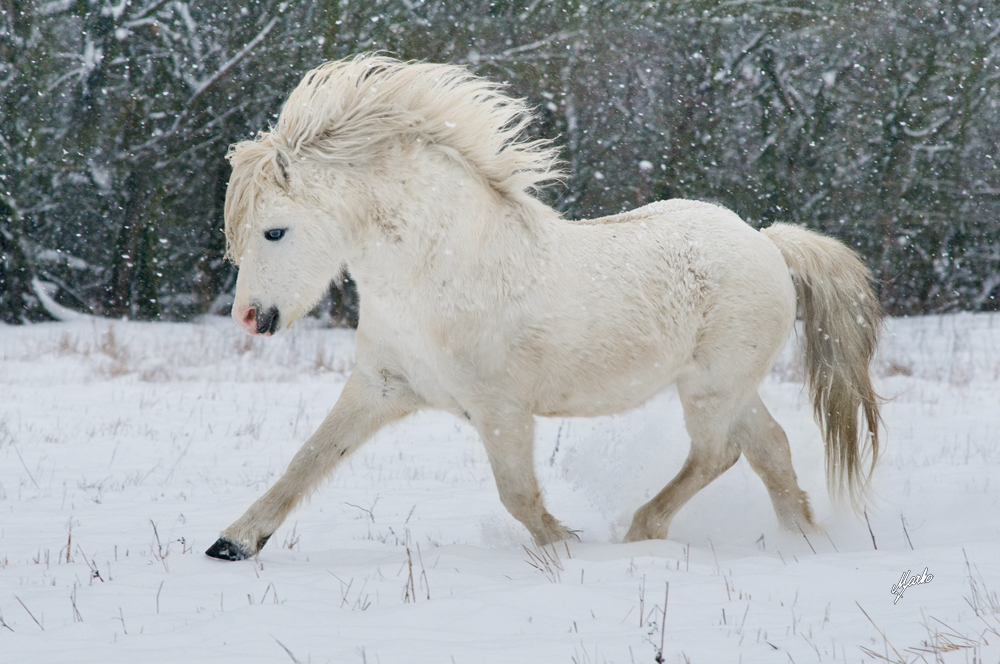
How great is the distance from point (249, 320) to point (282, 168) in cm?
61

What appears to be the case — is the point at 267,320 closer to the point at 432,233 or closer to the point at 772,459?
the point at 432,233

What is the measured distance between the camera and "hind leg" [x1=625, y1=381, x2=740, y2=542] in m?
3.98

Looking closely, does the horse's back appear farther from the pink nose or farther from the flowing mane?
the pink nose

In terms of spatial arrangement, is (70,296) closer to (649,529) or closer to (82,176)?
(82,176)

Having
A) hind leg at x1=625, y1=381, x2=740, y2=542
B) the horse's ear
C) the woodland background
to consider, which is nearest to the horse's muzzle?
the horse's ear

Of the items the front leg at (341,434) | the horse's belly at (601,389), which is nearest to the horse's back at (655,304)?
the horse's belly at (601,389)

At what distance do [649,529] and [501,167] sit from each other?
73.1 inches

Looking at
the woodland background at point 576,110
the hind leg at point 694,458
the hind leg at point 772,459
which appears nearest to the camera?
the hind leg at point 694,458

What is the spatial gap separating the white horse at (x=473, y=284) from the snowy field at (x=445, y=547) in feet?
1.73

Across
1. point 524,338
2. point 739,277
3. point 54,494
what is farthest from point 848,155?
point 54,494

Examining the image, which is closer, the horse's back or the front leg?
the front leg
